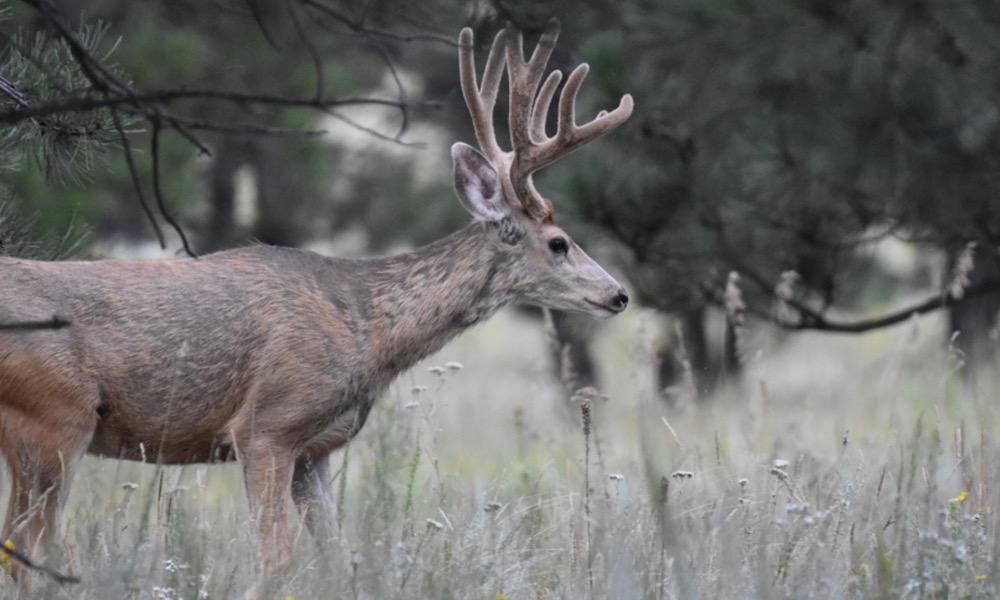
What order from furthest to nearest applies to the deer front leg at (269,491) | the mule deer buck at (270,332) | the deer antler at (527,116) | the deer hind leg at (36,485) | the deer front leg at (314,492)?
the deer antler at (527,116) < the deer front leg at (314,492) < the deer front leg at (269,491) < the mule deer buck at (270,332) < the deer hind leg at (36,485)

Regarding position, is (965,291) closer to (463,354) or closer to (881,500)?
(881,500)

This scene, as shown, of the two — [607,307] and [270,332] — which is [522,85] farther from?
[270,332]

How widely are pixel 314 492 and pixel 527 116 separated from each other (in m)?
1.70

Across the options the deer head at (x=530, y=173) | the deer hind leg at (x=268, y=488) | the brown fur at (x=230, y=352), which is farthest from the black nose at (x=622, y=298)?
the deer hind leg at (x=268, y=488)

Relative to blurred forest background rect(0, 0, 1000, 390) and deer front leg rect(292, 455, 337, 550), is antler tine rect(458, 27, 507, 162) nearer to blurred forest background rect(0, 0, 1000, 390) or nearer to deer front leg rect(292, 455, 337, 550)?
blurred forest background rect(0, 0, 1000, 390)

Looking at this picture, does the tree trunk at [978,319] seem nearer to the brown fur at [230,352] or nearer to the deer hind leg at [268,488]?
the brown fur at [230,352]

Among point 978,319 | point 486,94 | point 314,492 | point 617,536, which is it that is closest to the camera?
point 617,536

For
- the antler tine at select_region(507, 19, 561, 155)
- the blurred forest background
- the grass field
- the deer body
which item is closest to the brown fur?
the deer body

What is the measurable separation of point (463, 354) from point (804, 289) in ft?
39.2

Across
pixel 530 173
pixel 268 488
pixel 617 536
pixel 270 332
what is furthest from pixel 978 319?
pixel 617 536

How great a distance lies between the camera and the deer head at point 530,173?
5910 millimetres

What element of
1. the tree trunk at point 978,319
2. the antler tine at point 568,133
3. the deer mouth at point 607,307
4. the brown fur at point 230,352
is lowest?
the brown fur at point 230,352

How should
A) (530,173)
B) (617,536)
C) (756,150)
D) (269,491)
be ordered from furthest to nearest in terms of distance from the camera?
(756,150)
(530,173)
(269,491)
(617,536)

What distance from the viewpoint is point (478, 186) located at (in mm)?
5996
